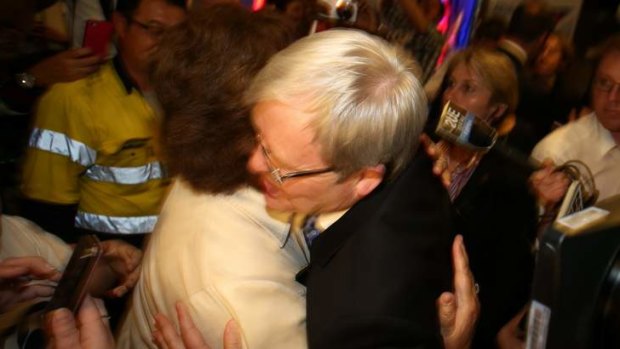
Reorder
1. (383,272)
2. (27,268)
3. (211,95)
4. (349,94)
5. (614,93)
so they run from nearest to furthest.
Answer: (383,272)
(349,94)
(211,95)
(27,268)
(614,93)

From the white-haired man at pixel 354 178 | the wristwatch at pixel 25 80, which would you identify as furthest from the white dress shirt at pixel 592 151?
the wristwatch at pixel 25 80

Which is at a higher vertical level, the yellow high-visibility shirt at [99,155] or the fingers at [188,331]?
the fingers at [188,331]

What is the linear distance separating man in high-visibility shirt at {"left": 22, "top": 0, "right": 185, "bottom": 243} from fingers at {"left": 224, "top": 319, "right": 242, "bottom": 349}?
110 cm

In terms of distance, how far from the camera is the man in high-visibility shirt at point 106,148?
1854 mm

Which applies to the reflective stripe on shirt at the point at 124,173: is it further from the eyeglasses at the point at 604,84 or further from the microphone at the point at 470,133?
the eyeglasses at the point at 604,84

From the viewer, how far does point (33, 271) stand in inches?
50.9

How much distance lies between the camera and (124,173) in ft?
6.41

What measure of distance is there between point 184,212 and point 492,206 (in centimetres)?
129

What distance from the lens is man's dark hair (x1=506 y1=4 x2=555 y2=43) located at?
355 centimetres

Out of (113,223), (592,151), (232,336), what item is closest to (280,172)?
(232,336)

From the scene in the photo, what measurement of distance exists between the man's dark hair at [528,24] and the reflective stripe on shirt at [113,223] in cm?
277

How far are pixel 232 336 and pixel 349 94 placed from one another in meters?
0.51

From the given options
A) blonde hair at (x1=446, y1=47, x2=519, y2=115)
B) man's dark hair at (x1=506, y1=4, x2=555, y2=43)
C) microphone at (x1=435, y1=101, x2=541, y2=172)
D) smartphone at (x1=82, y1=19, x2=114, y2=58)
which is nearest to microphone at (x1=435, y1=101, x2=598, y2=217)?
microphone at (x1=435, y1=101, x2=541, y2=172)

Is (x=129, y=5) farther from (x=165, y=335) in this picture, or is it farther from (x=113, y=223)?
(x=165, y=335)
